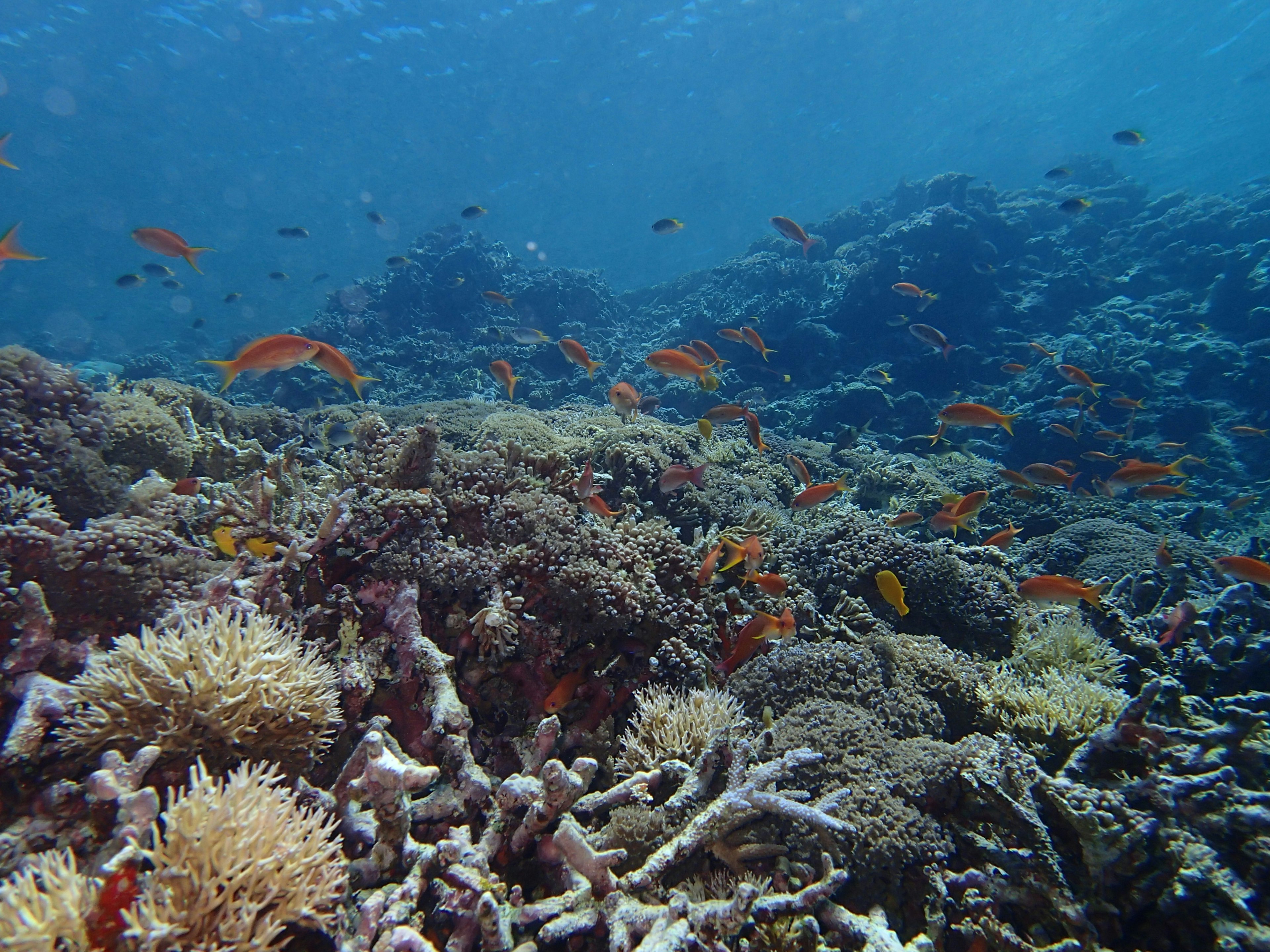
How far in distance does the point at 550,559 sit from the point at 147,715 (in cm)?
199

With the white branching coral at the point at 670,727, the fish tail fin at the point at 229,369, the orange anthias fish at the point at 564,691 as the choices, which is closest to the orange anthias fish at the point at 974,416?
the white branching coral at the point at 670,727

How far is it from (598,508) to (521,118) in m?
61.8

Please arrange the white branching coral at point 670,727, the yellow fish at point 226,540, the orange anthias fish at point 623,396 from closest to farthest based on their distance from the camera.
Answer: the white branching coral at point 670,727, the yellow fish at point 226,540, the orange anthias fish at point 623,396

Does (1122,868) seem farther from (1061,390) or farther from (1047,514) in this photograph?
(1061,390)

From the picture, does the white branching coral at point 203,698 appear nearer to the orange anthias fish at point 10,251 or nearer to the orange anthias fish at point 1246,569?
the orange anthias fish at point 10,251

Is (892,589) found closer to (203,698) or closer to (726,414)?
(726,414)

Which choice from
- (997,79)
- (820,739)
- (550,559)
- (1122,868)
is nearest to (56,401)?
(550,559)

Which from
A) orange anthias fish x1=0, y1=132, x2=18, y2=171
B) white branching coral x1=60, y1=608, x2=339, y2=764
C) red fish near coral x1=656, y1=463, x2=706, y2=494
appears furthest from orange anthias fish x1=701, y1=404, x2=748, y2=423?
orange anthias fish x1=0, y1=132, x2=18, y2=171

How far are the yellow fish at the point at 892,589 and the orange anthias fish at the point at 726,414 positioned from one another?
295 centimetres

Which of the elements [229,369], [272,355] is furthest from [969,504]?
[229,369]

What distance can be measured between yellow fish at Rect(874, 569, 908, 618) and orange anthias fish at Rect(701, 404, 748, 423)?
295 cm

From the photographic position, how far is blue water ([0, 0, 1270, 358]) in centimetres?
3775

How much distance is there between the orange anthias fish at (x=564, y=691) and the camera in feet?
9.59

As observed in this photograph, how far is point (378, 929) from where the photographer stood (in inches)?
68.6
